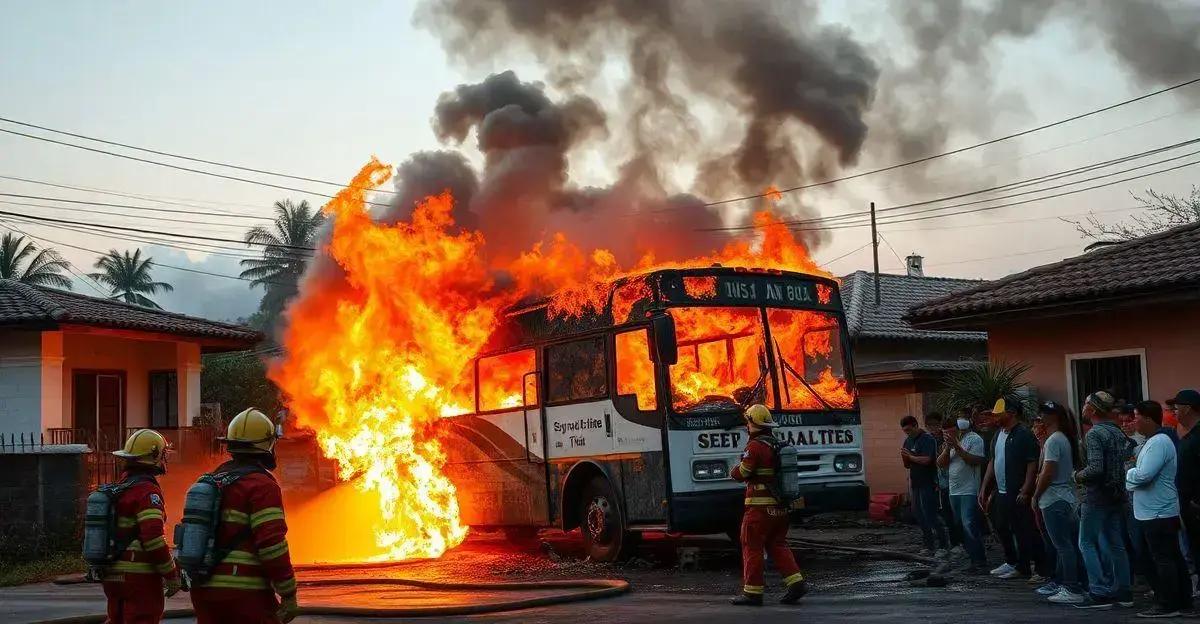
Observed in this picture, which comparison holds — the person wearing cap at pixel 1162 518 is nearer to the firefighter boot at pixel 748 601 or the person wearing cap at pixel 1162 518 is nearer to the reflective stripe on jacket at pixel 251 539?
the firefighter boot at pixel 748 601

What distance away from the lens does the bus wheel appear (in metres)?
12.9

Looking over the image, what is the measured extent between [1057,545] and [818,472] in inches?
124

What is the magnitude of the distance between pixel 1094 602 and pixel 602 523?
211 inches

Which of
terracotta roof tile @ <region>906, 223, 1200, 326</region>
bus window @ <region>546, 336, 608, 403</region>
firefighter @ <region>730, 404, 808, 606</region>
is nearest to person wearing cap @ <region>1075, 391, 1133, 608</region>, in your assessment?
firefighter @ <region>730, 404, 808, 606</region>

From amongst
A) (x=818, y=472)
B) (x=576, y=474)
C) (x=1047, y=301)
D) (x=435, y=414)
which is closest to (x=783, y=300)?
(x=818, y=472)

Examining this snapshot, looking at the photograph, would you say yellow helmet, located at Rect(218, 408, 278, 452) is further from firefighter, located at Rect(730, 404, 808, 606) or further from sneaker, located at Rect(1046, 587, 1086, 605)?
sneaker, located at Rect(1046, 587, 1086, 605)

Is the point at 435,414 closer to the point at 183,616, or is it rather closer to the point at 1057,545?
the point at 183,616

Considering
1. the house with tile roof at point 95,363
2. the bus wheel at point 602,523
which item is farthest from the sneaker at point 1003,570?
the house with tile roof at point 95,363

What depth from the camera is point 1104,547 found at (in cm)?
912

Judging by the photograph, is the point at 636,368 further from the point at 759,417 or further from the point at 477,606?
the point at 477,606

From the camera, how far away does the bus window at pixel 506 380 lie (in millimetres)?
14203

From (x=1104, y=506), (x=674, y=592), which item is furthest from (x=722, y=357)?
(x=1104, y=506)

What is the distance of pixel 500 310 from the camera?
14961 mm

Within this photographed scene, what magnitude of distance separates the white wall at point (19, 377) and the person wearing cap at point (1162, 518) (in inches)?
695
